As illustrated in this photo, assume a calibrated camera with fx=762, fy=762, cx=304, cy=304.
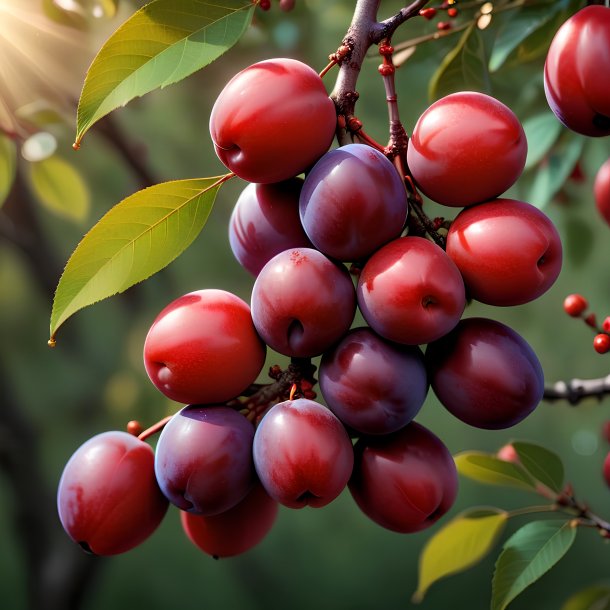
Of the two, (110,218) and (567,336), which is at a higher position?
(110,218)

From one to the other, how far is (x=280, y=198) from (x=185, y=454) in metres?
0.17

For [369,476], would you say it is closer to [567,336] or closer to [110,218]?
[110,218]

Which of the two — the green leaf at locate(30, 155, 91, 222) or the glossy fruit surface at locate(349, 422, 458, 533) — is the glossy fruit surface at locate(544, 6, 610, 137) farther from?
the green leaf at locate(30, 155, 91, 222)

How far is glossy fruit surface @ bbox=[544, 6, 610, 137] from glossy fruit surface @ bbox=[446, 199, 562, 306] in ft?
0.22

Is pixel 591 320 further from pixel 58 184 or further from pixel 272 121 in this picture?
pixel 58 184

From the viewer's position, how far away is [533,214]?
451mm

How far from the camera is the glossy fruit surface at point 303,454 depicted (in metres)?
0.43

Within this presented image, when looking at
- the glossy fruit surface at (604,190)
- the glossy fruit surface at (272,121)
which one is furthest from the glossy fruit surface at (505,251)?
the glossy fruit surface at (604,190)

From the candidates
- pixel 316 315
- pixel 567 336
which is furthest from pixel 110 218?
pixel 567 336

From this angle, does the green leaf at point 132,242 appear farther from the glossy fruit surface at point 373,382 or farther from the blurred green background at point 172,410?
the blurred green background at point 172,410

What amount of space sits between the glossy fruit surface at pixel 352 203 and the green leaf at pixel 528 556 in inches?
11.9

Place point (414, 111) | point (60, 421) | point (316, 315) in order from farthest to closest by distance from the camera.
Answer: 1. point (60, 421)
2. point (414, 111)
3. point (316, 315)

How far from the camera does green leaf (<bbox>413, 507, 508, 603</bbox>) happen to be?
78 centimetres

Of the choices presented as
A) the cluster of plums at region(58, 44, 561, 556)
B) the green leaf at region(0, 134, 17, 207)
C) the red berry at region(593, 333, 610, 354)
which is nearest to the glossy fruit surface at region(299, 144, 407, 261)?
the cluster of plums at region(58, 44, 561, 556)
